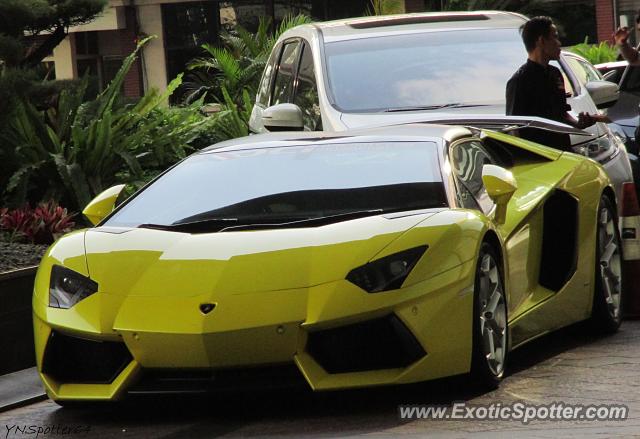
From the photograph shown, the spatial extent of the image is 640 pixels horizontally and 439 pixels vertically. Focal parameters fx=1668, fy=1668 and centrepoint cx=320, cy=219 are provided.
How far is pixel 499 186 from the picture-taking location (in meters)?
7.61

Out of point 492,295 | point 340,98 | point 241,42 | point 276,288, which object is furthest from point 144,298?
point 241,42

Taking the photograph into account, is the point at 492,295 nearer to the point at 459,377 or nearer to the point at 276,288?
the point at 459,377

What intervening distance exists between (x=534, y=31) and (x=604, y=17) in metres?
27.6

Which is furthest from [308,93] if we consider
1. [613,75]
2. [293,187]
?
[613,75]

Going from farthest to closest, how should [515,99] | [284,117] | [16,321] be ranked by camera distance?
[284,117]
[515,99]
[16,321]

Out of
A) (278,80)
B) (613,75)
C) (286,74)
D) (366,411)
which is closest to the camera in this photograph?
(366,411)

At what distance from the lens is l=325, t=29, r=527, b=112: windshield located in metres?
10.6

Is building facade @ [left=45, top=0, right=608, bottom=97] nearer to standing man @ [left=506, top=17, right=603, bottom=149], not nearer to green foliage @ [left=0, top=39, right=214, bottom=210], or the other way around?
Answer: green foliage @ [left=0, top=39, right=214, bottom=210]

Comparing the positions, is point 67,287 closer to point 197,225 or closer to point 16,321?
point 197,225

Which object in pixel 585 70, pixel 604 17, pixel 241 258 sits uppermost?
pixel 241 258

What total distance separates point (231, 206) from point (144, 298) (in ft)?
2.82

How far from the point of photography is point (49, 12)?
13648 millimetres

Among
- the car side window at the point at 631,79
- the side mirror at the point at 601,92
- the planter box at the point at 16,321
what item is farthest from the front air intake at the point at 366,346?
the car side window at the point at 631,79
